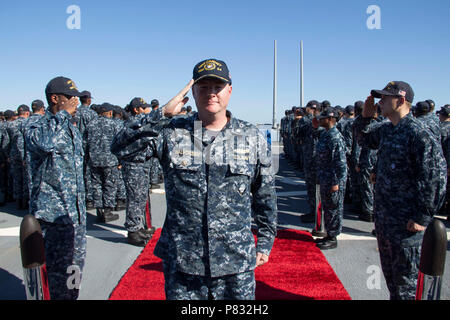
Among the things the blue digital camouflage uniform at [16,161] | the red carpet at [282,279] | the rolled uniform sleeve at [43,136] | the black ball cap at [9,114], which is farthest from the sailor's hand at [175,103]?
the black ball cap at [9,114]

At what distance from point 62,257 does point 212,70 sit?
6.97ft

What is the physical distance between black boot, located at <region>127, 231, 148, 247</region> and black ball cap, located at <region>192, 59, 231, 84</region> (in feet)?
11.3

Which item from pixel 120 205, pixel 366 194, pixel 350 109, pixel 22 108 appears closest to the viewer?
pixel 366 194

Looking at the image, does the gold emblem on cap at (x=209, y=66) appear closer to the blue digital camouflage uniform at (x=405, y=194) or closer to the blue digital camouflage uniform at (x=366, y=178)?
the blue digital camouflage uniform at (x=405, y=194)

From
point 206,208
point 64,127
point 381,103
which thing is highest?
point 381,103

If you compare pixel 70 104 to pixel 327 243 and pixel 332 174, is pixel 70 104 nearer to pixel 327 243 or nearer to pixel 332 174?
pixel 332 174

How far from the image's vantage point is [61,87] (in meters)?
2.85

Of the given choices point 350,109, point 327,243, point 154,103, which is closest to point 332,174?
point 327,243

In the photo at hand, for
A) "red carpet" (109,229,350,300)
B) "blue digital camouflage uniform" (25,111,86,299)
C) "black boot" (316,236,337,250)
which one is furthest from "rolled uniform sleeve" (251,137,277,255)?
"black boot" (316,236,337,250)

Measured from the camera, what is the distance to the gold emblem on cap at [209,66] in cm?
180

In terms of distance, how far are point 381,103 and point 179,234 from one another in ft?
7.28

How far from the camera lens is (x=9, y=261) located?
4.20m
